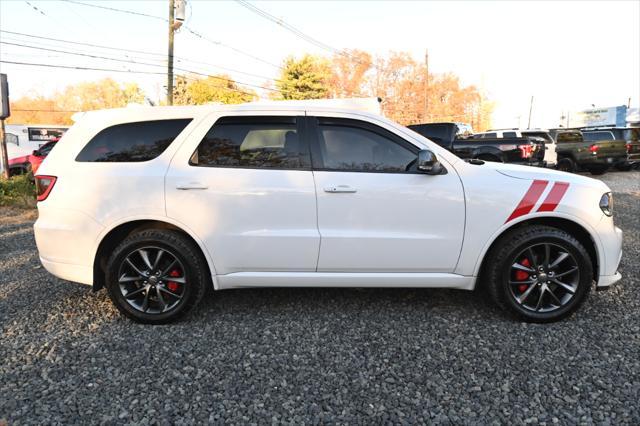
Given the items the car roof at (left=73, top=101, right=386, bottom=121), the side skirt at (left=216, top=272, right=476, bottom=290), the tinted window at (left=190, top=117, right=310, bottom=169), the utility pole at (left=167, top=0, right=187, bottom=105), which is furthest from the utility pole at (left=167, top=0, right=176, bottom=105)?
the side skirt at (left=216, top=272, right=476, bottom=290)

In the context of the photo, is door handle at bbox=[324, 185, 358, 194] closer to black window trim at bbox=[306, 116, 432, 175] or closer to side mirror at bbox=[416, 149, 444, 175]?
black window trim at bbox=[306, 116, 432, 175]

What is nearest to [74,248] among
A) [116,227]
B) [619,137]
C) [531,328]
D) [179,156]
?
[116,227]

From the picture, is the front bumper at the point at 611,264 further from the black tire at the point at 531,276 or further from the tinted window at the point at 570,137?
the tinted window at the point at 570,137

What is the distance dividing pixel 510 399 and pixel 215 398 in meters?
1.65

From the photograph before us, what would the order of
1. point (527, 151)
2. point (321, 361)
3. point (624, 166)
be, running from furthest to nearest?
point (624, 166) < point (527, 151) < point (321, 361)

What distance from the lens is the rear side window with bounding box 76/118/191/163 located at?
3.40m

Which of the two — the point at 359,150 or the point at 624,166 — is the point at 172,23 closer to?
the point at 359,150

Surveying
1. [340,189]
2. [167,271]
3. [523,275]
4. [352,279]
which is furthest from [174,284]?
[523,275]

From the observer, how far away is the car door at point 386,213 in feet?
10.7

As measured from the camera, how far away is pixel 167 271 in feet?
11.1

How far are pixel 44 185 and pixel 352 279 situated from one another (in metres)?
2.49

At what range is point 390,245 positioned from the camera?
328cm

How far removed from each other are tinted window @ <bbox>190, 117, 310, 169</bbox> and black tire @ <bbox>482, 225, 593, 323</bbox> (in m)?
1.62

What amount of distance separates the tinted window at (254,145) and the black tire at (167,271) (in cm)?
64
